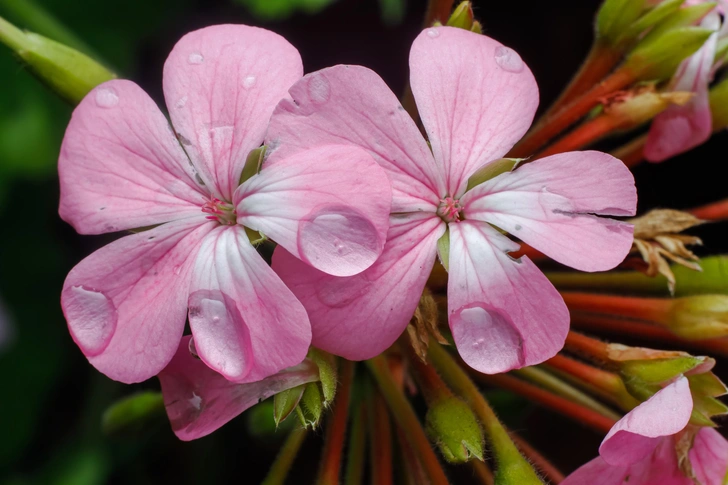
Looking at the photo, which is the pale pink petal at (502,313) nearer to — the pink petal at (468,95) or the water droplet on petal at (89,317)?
the pink petal at (468,95)

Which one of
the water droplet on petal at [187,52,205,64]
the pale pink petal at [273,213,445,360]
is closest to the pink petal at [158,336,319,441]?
the pale pink petal at [273,213,445,360]

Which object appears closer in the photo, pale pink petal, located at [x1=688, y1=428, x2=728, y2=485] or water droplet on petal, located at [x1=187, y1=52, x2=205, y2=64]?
water droplet on petal, located at [x1=187, y1=52, x2=205, y2=64]

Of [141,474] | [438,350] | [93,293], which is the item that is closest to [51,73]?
[93,293]

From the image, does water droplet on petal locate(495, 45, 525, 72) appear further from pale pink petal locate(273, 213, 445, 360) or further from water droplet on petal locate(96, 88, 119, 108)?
water droplet on petal locate(96, 88, 119, 108)

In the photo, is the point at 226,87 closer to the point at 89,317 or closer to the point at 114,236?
the point at 89,317

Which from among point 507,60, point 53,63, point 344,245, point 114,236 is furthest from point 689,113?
point 114,236

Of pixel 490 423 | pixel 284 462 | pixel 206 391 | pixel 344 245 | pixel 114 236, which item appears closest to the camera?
pixel 344 245
